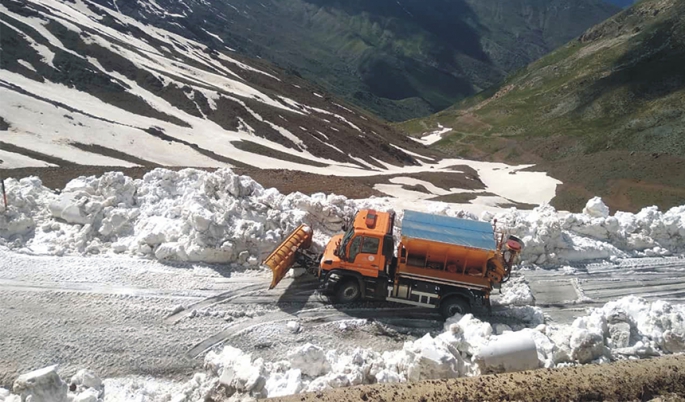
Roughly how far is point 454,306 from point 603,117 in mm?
88557

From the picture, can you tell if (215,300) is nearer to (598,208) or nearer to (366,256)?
(366,256)

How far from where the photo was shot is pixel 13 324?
38.6 feet

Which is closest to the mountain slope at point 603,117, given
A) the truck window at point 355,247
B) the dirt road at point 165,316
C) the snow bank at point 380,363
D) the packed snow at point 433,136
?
the packed snow at point 433,136

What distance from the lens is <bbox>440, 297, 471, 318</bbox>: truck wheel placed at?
13.6 meters

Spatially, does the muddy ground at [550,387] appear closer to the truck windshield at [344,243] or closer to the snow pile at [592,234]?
the truck windshield at [344,243]

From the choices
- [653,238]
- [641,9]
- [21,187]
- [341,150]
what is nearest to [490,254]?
[653,238]

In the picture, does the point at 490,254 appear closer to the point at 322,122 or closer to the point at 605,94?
the point at 322,122

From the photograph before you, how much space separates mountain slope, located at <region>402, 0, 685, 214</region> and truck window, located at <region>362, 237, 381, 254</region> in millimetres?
32625

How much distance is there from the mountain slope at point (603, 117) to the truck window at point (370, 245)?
32.6 meters

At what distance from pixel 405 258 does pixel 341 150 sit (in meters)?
50.8

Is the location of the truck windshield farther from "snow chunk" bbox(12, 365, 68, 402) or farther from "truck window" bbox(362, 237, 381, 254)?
"snow chunk" bbox(12, 365, 68, 402)

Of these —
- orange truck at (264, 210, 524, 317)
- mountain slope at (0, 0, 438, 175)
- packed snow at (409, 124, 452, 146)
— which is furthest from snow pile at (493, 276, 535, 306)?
packed snow at (409, 124, 452, 146)

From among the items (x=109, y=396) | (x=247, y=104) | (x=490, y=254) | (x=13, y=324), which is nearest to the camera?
(x=109, y=396)

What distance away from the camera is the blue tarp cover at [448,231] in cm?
1341
